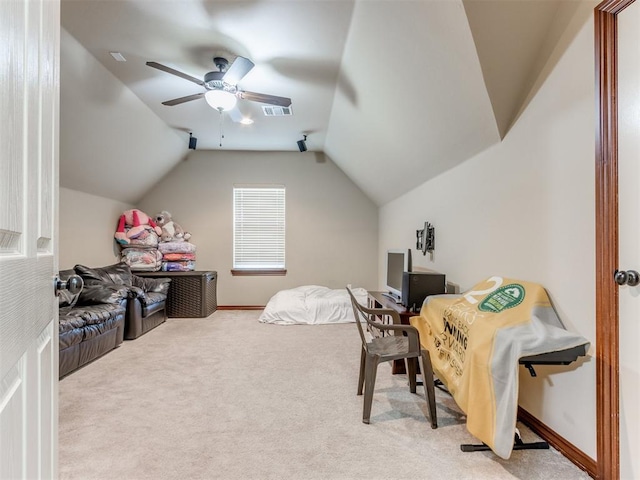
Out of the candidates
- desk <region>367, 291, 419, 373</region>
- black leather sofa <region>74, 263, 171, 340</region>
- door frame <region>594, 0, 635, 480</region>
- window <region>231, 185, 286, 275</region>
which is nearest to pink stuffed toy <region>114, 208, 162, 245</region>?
black leather sofa <region>74, 263, 171, 340</region>

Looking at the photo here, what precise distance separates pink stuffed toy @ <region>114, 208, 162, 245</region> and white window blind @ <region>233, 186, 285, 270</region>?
1419 mm

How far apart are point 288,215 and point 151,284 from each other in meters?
Answer: 2.50

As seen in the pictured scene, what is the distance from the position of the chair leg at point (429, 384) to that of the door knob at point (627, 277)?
1064 mm

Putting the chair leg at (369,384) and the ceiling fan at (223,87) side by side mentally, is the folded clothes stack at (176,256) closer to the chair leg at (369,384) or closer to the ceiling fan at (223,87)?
the ceiling fan at (223,87)

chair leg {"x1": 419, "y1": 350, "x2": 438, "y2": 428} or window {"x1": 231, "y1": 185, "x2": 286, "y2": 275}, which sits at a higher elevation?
window {"x1": 231, "y1": 185, "x2": 286, "y2": 275}

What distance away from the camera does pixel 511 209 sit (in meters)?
2.19

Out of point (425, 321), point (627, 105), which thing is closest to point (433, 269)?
point (425, 321)

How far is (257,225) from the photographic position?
19.4 ft

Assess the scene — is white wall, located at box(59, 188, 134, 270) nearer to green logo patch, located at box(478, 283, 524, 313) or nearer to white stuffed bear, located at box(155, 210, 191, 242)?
white stuffed bear, located at box(155, 210, 191, 242)

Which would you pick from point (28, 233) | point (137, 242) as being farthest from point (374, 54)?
point (137, 242)

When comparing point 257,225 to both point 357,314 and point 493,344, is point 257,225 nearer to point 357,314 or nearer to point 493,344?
point 357,314

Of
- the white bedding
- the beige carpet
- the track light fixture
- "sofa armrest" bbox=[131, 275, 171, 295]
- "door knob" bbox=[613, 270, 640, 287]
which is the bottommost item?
the beige carpet

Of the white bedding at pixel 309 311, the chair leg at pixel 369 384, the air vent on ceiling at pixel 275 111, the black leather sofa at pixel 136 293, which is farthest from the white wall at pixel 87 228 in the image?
the chair leg at pixel 369 384

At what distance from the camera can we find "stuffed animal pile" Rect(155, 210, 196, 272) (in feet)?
17.5
